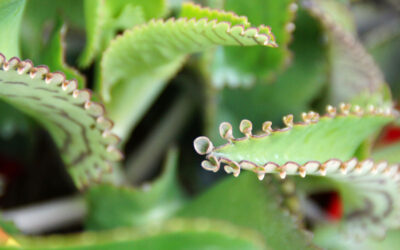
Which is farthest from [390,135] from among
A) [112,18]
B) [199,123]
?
[112,18]

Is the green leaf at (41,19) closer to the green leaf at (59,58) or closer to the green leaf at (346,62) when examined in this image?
the green leaf at (59,58)

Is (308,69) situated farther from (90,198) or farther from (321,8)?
(90,198)

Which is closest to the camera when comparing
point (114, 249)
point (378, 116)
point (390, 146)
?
point (114, 249)

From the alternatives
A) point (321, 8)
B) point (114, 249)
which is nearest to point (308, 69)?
point (321, 8)

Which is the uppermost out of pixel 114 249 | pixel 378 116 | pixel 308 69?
pixel 308 69

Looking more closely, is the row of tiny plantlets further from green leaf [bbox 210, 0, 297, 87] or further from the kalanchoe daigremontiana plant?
green leaf [bbox 210, 0, 297, 87]

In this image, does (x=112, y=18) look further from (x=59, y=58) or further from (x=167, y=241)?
(x=167, y=241)
